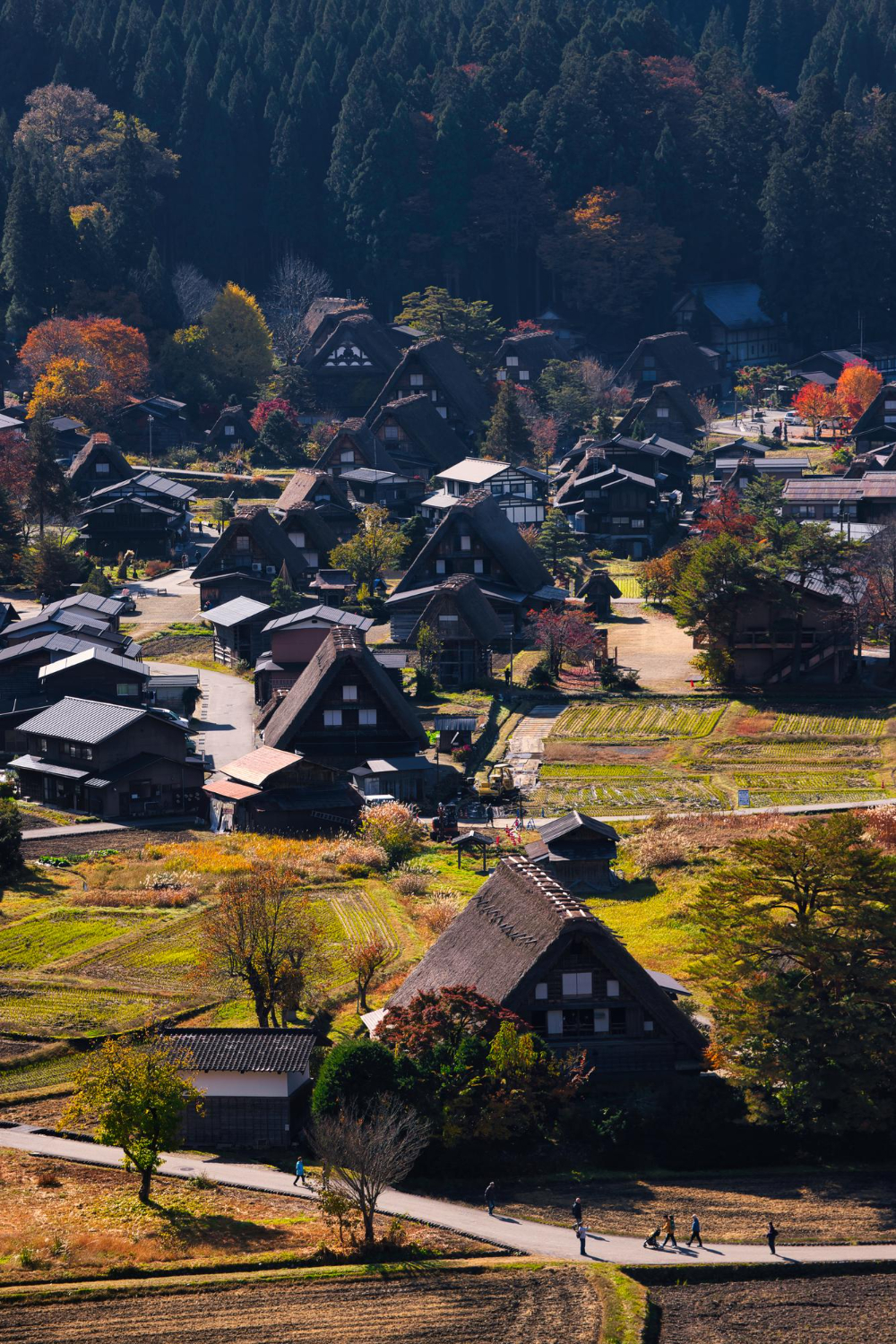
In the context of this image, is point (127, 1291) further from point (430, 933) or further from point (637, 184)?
point (637, 184)

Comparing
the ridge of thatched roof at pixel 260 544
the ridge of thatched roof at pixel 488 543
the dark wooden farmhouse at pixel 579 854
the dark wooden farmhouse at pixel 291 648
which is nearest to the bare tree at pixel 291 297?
the ridge of thatched roof at pixel 260 544

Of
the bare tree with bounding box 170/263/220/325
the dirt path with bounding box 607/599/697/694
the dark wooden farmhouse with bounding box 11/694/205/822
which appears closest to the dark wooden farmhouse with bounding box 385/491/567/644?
the dirt path with bounding box 607/599/697/694

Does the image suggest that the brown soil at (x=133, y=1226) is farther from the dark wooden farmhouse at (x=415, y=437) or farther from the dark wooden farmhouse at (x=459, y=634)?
the dark wooden farmhouse at (x=415, y=437)

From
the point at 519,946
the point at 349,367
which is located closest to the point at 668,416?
the point at 349,367

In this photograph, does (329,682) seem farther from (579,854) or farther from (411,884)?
(579,854)

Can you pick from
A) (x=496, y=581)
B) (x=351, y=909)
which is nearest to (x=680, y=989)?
(x=351, y=909)

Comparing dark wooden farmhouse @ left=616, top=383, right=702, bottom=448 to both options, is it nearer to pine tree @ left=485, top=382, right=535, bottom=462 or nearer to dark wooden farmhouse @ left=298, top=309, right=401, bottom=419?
pine tree @ left=485, top=382, right=535, bottom=462
